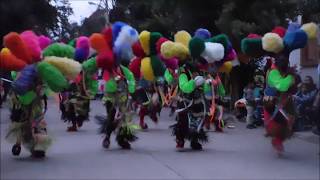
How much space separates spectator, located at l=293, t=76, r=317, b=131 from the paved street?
0.83 m

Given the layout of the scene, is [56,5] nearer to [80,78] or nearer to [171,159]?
[171,159]

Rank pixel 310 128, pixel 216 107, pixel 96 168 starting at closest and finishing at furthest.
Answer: pixel 96 168, pixel 310 128, pixel 216 107

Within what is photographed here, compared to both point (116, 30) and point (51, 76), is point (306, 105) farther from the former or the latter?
point (51, 76)

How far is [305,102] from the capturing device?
47.5 feet

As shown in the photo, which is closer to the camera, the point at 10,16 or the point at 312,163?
the point at 10,16

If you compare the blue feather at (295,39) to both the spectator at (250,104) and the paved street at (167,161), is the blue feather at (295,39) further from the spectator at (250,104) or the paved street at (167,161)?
the spectator at (250,104)

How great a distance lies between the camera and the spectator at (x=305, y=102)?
14.4m

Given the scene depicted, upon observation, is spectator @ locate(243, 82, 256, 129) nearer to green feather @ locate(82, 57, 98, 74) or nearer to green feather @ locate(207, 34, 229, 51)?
green feather @ locate(207, 34, 229, 51)

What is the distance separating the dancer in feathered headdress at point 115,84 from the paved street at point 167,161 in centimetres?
36

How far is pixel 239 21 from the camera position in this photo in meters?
11.0

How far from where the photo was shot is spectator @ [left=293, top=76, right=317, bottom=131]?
47.2 feet

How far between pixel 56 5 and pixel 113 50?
4175mm

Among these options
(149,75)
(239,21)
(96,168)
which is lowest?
(96,168)

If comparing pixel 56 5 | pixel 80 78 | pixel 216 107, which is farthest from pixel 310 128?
pixel 56 5
